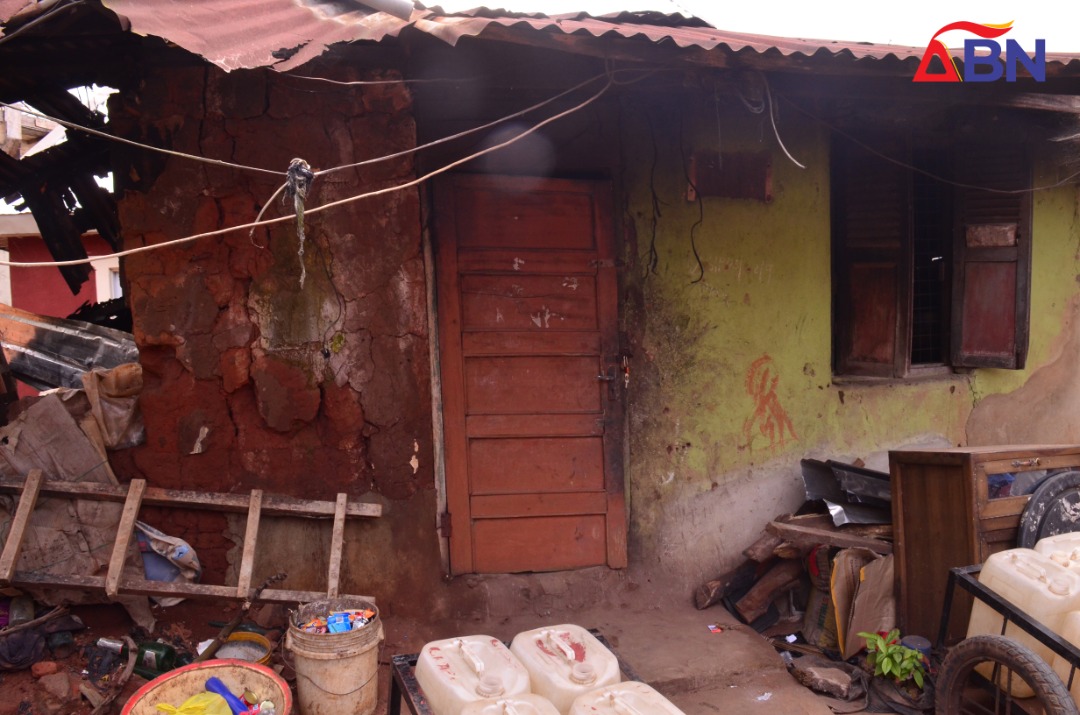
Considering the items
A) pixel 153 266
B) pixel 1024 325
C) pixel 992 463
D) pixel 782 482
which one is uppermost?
pixel 153 266

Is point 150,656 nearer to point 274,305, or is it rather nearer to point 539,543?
point 274,305

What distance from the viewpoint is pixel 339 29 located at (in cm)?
353

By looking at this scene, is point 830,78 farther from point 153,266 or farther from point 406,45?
point 153,266

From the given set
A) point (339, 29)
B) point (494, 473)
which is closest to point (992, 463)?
point (494, 473)

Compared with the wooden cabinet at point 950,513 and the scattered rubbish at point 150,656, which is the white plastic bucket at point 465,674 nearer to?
the scattered rubbish at point 150,656

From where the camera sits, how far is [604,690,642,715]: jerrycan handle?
226cm

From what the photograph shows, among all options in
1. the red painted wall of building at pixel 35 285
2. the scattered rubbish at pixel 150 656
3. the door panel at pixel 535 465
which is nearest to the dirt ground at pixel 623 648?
the scattered rubbish at pixel 150 656

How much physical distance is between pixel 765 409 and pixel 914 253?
1.80 metres

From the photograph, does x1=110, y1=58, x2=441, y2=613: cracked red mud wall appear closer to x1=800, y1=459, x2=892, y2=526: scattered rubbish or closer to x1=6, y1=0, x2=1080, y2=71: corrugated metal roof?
x1=6, y1=0, x2=1080, y2=71: corrugated metal roof

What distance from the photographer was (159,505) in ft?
13.6

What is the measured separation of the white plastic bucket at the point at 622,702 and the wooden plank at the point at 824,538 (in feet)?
8.21

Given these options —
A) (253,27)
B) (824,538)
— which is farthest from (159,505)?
(824,538)

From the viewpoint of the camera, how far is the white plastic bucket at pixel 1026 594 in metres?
3.19

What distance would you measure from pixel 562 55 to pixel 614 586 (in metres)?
3.20
